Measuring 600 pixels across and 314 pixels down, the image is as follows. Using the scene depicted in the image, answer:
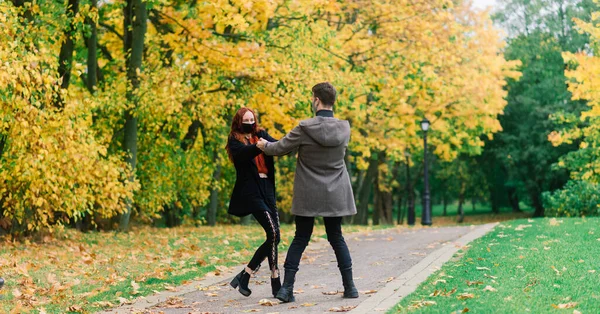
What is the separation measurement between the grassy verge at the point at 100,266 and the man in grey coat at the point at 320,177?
1.95m

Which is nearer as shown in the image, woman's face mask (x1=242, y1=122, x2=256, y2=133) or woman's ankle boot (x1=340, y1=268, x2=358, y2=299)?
woman's ankle boot (x1=340, y1=268, x2=358, y2=299)

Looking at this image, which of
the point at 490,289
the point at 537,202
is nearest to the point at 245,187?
the point at 490,289

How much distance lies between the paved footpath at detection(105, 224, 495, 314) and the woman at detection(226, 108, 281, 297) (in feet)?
1.40

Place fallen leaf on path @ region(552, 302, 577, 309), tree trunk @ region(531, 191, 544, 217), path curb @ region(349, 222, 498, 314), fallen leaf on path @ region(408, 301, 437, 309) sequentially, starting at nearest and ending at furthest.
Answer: fallen leaf on path @ region(552, 302, 577, 309) → fallen leaf on path @ region(408, 301, 437, 309) → path curb @ region(349, 222, 498, 314) → tree trunk @ region(531, 191, 544, 217)

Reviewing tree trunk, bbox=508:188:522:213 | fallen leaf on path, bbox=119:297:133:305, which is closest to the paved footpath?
fallen leaf on path, bbox=119:297:133:305

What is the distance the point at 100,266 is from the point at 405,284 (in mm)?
4671

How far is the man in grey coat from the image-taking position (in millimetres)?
6961

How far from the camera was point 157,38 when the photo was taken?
1712 centimetres

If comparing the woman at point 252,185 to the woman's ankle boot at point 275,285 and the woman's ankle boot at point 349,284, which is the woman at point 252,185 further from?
the woman's ankle boot at point 349,284

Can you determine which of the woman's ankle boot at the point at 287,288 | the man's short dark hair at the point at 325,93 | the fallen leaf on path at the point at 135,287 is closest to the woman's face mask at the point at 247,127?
the man's short dark hair at the point at 325,93

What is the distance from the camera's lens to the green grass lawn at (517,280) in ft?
19.5

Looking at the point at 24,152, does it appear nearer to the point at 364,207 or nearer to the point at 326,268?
the point at 326,268

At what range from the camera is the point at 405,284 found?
759 centimetres

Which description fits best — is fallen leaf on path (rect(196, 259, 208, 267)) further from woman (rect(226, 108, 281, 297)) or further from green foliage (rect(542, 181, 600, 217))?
green foliage (rect(542, 181, 600, 217))
